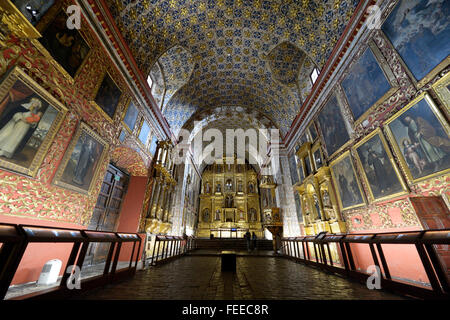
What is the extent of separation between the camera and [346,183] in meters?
5.59

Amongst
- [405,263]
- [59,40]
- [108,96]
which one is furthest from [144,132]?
[405,263]

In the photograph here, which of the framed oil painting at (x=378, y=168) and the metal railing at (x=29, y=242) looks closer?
the metal railing at (x=29, y=242)

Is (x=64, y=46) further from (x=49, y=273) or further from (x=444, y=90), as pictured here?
(x=444, y=90)

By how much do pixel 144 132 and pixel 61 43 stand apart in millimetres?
3832

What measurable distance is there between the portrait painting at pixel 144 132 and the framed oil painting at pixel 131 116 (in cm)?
54

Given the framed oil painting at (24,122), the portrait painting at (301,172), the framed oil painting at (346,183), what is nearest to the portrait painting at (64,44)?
the framed oil painting at (24,122)

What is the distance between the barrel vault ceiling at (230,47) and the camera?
6092mm

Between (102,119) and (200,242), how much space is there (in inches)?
405

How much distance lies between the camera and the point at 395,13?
3.89 meters

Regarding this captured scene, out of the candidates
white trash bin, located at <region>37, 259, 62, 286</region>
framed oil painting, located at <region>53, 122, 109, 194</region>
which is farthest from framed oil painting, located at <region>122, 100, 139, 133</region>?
white trash bin, located at <region>37, 259, 62, 286</region>

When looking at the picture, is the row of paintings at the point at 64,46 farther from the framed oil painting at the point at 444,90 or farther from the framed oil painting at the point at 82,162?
the framed oil painting at the point at 444,90

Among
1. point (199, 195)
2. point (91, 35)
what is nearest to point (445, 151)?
point (91, 35)

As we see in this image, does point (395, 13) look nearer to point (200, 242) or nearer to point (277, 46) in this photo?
point (277, 46)

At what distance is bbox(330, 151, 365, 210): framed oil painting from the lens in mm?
5141
